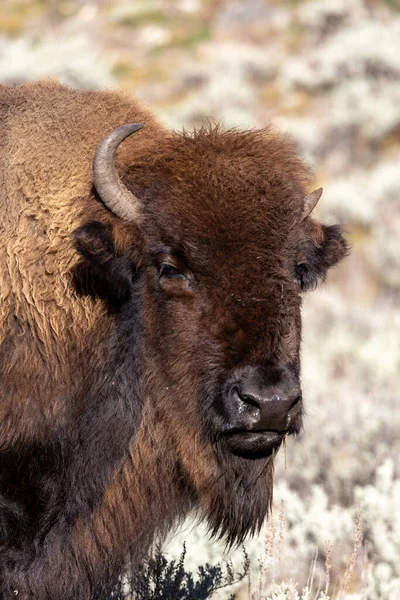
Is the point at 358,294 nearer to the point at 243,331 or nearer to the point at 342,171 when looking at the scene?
the point at 342,171

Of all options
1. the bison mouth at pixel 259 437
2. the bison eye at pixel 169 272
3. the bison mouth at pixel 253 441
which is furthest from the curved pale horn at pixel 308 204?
the bison mouth at pixel 253 441

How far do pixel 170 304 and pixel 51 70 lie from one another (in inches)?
609

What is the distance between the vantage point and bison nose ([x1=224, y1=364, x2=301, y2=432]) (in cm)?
342

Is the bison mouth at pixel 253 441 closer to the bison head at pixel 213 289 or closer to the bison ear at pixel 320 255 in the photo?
the bison head at pixel 213 289

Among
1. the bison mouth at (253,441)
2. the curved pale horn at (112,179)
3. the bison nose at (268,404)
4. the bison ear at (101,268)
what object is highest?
the curved pale horn at (112,179)

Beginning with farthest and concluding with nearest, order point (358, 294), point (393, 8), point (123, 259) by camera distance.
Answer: point (393, 8) → point (358, 294) → point (123, 259)

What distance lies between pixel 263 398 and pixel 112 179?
1069mm

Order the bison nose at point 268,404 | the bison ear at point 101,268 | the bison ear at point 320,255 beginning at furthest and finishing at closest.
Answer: the bison ear at point 320,255, the bison ear at point 101,268, the bison nose at point 268,404

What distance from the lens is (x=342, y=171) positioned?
17.9 metres

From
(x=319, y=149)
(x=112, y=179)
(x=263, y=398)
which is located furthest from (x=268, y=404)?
(x=319, y=149)

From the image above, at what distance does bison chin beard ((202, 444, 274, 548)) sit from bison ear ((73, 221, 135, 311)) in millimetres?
756

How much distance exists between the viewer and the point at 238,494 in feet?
12.9

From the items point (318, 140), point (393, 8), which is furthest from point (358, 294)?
point (393, 8)

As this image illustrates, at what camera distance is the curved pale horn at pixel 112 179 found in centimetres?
372
